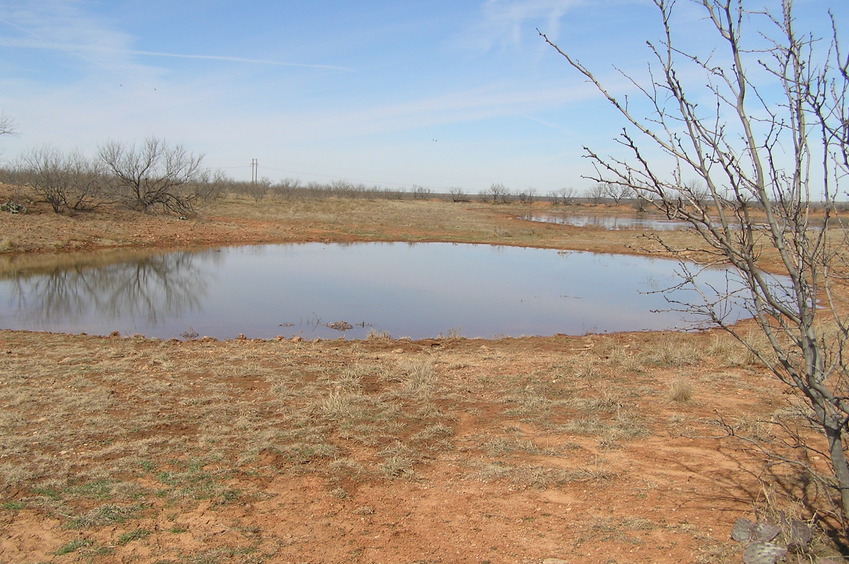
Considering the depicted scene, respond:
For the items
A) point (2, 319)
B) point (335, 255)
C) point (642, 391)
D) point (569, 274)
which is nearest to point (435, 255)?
point (335, 255)

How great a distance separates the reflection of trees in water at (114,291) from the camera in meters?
12.3

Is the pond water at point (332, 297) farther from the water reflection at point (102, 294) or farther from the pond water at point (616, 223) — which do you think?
the pond water at point (616, 223)

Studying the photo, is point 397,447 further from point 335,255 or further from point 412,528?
point 335,255

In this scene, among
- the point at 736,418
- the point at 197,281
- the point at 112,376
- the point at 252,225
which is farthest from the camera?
the point at 252,225

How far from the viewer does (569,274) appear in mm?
19812

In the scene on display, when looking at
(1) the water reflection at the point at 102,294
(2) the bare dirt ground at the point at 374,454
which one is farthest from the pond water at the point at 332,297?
(2) the bare dirt ground at the point at 374,454

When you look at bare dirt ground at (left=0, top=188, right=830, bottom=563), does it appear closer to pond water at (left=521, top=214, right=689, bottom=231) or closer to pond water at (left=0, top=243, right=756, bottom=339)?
pond water at (left=0, top=243, right=756, bottom=339)

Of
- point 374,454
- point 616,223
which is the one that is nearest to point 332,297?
point 374,454

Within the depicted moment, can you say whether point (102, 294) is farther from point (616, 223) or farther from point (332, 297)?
point (616, 223)

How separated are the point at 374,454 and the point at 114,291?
12158mm

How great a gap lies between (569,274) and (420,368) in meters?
13.5

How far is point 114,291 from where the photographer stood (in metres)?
14.6

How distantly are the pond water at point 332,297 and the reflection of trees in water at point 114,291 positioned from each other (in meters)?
0.03

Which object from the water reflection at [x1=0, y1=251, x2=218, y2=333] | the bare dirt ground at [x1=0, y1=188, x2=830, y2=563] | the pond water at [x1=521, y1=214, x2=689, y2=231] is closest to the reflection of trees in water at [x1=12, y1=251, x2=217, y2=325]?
the water reflection at [x1=0, y1=251, x2=218, y2=333]
